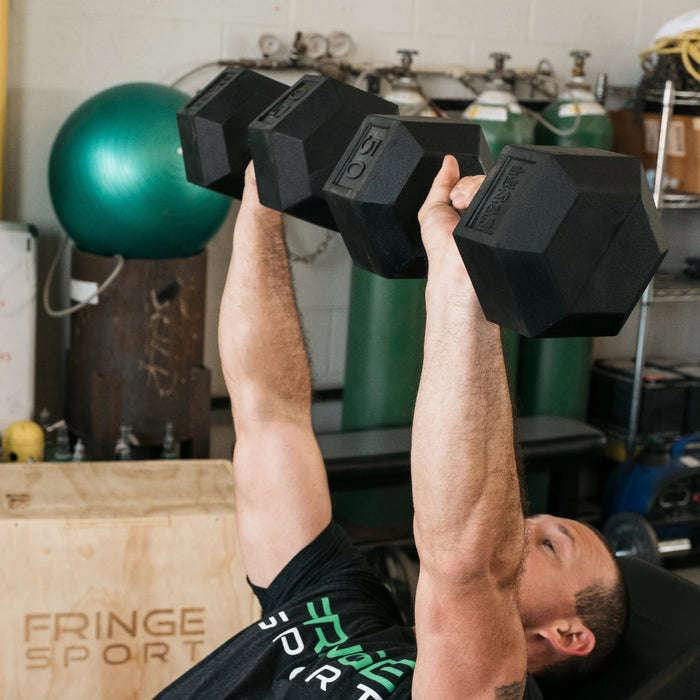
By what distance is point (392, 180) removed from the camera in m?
1.01

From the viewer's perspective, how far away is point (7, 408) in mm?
2717

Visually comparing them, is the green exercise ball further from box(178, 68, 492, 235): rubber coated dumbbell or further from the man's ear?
the man's ear

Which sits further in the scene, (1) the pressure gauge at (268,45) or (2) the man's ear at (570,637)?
(1) the pressure gauge at (268,45)

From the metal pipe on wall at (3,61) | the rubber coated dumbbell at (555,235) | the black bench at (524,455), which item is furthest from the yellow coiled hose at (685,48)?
the rubber coated dumbbell at (555,235)

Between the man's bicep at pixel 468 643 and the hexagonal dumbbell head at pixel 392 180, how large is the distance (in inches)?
13.7

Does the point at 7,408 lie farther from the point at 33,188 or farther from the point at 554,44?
the point at 554,44

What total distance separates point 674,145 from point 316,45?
1.34m

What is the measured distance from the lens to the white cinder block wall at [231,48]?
2963 mm

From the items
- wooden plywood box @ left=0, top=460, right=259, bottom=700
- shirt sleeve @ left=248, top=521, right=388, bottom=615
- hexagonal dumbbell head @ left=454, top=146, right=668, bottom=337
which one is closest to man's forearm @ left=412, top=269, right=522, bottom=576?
hexagonal dumbbell head @ left=454, top=146, right=668, bottom=337

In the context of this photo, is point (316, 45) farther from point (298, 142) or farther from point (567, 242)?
point (567, 242)

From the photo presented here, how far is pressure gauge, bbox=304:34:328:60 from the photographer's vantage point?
10.5 ft

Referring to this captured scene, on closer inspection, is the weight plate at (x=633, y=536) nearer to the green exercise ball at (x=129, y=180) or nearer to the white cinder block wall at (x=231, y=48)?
the white cinder block wall at (x=231, y=48)

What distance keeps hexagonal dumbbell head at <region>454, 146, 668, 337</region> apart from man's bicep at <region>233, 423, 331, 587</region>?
0.80m

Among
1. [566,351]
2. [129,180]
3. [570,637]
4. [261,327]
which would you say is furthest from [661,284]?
[261,327]
